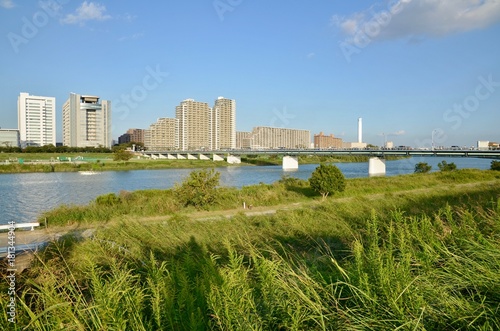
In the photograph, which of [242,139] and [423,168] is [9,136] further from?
[423,168]

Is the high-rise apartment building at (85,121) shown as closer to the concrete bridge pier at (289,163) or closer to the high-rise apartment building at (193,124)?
the high-rise apartment building at (193,124)

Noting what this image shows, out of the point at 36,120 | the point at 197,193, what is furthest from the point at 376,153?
the point at 36,120

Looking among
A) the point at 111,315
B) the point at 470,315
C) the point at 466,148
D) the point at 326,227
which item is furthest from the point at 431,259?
the point at 466,148

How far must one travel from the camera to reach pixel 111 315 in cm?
243

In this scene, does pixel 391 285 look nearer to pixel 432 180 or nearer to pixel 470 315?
pixel 470 315

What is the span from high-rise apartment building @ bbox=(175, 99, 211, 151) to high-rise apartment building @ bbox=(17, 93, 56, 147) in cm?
5374

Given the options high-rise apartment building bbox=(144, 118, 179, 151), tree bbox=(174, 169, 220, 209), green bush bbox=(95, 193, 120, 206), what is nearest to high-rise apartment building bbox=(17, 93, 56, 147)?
high-rise apartment building bbox=(144, 118, 179, 151)

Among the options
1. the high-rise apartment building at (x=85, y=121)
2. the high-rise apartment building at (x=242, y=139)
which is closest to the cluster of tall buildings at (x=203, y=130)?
the high-rise apartment building at (x=242, y=139)

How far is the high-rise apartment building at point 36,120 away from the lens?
144 m

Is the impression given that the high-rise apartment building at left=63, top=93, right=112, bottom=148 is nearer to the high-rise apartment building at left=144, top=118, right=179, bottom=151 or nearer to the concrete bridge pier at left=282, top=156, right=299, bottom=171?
the high-rise apartment building at left=144, top=118, right=179, bottom=151

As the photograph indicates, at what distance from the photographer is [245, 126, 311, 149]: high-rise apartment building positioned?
157 metres

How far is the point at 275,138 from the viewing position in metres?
163

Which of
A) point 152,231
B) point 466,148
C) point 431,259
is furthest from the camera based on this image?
point 466,148

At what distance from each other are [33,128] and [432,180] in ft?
515
